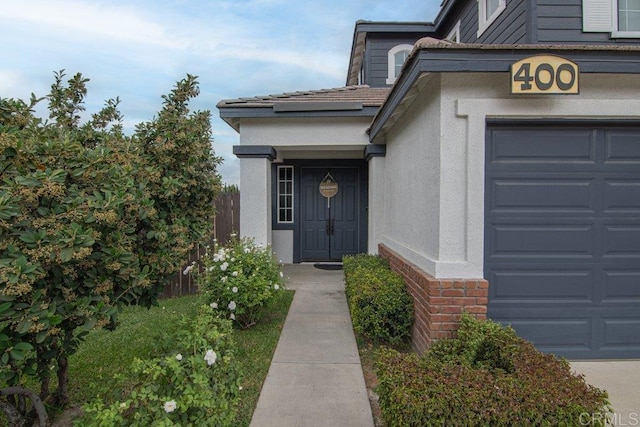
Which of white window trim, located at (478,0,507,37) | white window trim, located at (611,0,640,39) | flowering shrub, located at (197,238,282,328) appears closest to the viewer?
flowering shrub, located at (197,238,282,328)

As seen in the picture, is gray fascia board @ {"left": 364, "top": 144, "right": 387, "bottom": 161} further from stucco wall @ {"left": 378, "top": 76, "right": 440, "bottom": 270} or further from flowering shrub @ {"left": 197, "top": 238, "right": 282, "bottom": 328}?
Answer: flowering shrub @ {"left": 197, "top": 238, "right": 282, "bottom": 328}

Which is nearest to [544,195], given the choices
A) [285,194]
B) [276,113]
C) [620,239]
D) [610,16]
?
[620,239]

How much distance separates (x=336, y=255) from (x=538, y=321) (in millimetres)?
6751

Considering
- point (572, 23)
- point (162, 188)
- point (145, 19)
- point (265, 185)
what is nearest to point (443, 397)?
point (162, 188)

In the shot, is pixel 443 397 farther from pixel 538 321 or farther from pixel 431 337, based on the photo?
pixel 538 321

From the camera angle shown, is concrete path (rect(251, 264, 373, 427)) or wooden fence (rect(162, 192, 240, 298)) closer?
concrete path (rect(251, 264, 373, 427))

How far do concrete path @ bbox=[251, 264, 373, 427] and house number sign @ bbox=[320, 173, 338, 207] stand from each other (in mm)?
4571

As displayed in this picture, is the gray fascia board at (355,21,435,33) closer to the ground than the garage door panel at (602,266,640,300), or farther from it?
farther from it

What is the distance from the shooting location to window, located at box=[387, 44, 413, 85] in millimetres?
10539

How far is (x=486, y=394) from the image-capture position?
2.37 meters

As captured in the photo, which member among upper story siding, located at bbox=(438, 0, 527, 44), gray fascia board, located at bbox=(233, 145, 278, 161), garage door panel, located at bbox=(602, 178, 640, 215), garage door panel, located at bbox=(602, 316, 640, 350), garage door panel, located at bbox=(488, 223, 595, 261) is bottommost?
garage door panel, located at bbox=(602, 316, 640, 350)

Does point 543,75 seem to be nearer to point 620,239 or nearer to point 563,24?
point 620,239

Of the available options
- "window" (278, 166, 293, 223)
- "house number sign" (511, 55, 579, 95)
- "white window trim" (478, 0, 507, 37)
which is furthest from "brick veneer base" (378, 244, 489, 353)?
"window" (278, 166, 293, 223)

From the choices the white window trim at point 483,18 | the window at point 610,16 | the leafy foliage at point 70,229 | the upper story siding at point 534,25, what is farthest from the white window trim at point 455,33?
the leafy foliage at point 70,229
